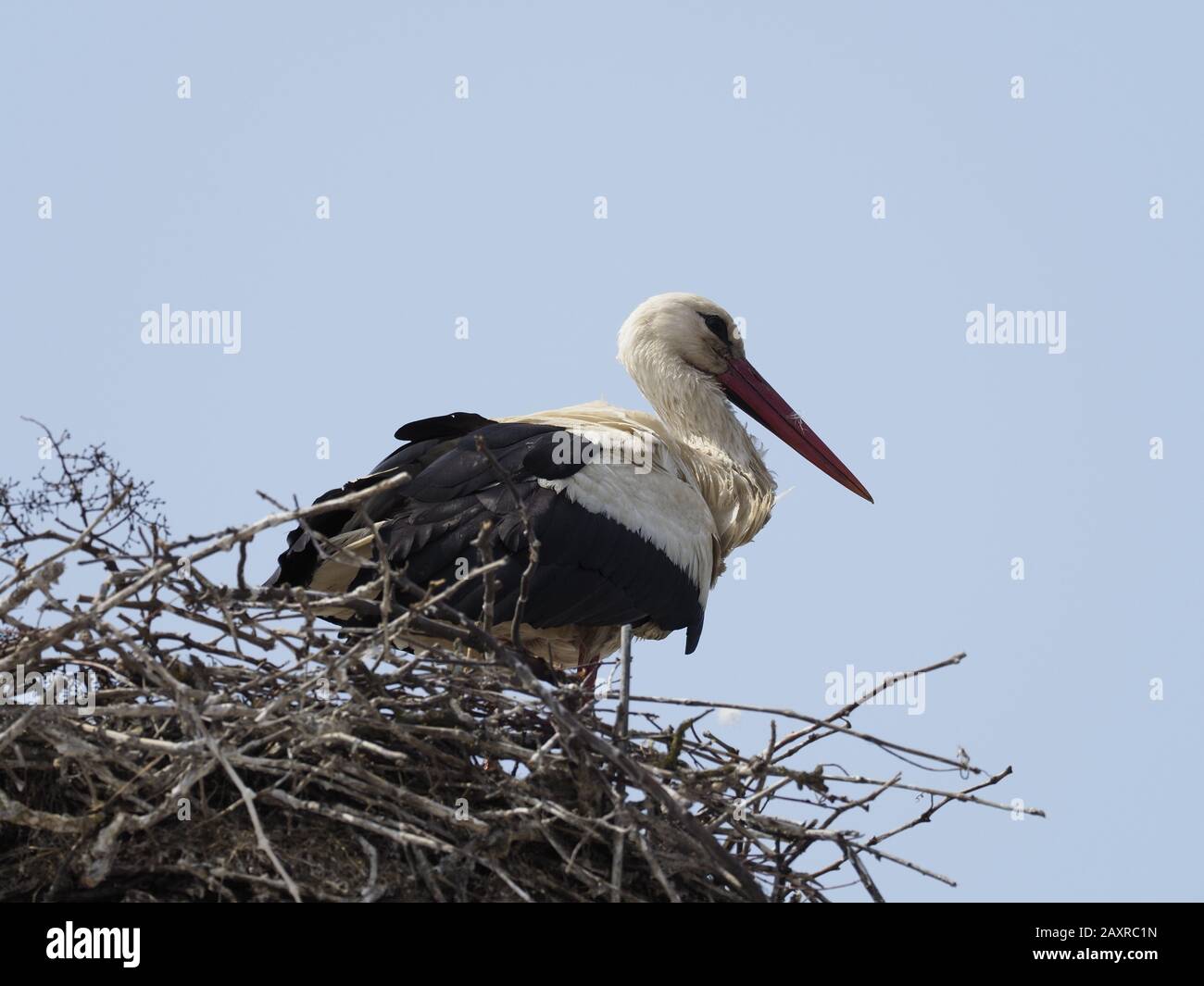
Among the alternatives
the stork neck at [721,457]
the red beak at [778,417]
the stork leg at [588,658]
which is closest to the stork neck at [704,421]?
Result: the stork neck at [721,457]

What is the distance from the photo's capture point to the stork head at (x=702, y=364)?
8.00m

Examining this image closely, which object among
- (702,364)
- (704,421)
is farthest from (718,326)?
(704,421)

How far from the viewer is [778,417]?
27.1ft

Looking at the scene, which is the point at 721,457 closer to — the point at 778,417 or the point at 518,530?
the point at 778,417

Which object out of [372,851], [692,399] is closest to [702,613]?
[692,399]

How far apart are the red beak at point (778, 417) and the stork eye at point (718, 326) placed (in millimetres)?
110

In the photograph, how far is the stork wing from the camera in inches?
246

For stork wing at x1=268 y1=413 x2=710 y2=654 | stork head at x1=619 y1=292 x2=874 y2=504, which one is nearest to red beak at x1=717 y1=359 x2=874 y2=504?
stork head at x1=619 y1=292 x2=874 y2=504

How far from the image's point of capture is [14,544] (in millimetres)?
4738

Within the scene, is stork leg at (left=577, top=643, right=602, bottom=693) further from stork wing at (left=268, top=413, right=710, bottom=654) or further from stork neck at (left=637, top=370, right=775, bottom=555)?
stork neck at (left=637, top=370, right=775, bottom=555)

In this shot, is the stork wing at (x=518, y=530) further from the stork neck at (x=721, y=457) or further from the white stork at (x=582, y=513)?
the stork neck at (x=721, y=457)

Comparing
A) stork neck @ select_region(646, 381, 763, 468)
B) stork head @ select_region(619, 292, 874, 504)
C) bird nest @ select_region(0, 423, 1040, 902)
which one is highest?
stork head @ select_region(619, 292, 874, 504)
